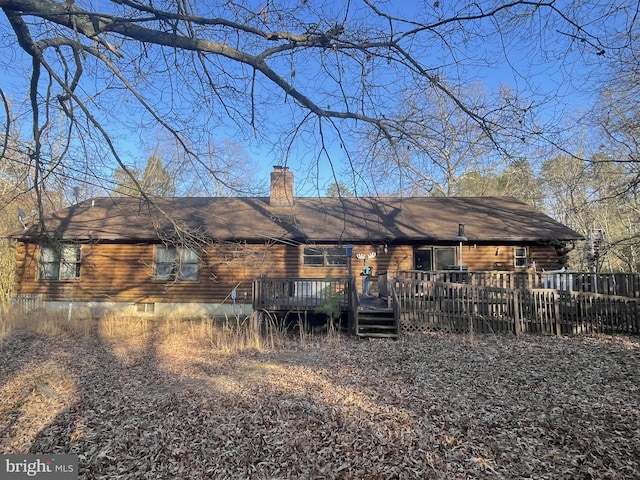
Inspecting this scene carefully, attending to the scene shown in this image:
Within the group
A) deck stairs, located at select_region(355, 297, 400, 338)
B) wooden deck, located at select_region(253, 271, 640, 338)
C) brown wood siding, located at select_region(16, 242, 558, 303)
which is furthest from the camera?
brown wood siding, located at select_region(16, 242, 558, 303)

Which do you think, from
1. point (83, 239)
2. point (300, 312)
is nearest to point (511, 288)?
point (300, 312)

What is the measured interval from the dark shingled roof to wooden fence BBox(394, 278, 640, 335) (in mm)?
3459

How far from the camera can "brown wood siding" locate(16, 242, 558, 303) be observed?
1458 centimetres

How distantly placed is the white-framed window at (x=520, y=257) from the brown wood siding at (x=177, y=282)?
17 centimetres

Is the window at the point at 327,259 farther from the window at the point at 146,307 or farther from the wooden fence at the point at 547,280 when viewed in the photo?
A: the window at the point at 146,307

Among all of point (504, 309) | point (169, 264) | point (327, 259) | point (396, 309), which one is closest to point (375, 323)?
point (396, 309)

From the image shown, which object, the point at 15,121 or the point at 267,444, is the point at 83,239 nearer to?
the point at 15,121

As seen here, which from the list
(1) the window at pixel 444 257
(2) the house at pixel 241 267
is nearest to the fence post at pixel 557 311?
(2) the house at pixel 241 267

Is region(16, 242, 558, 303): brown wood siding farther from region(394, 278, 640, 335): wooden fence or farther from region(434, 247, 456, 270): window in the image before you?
region(394, 278, 640, 335): wooden fence

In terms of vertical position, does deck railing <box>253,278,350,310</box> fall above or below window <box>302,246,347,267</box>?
below

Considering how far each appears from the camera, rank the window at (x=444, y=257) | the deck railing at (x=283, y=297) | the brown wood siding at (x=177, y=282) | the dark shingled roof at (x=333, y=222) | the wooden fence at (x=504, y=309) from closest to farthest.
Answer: the wooden fence at (x=504, y=309) → the deck railing at (x=283, y=297) → the dark shingled roof at (x=333, y=222) → the brown wood siding at (x=177, y=282) → the window at (x=444, y=257)

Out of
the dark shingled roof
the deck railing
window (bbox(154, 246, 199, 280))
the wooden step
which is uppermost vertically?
the dark shingled roof

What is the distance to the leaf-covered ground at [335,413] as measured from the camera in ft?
12.2

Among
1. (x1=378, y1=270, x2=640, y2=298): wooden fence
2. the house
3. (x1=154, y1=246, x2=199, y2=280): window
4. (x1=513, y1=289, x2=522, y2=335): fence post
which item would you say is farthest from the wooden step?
(x1=154, y1=246, x2=199, y2=280): window
